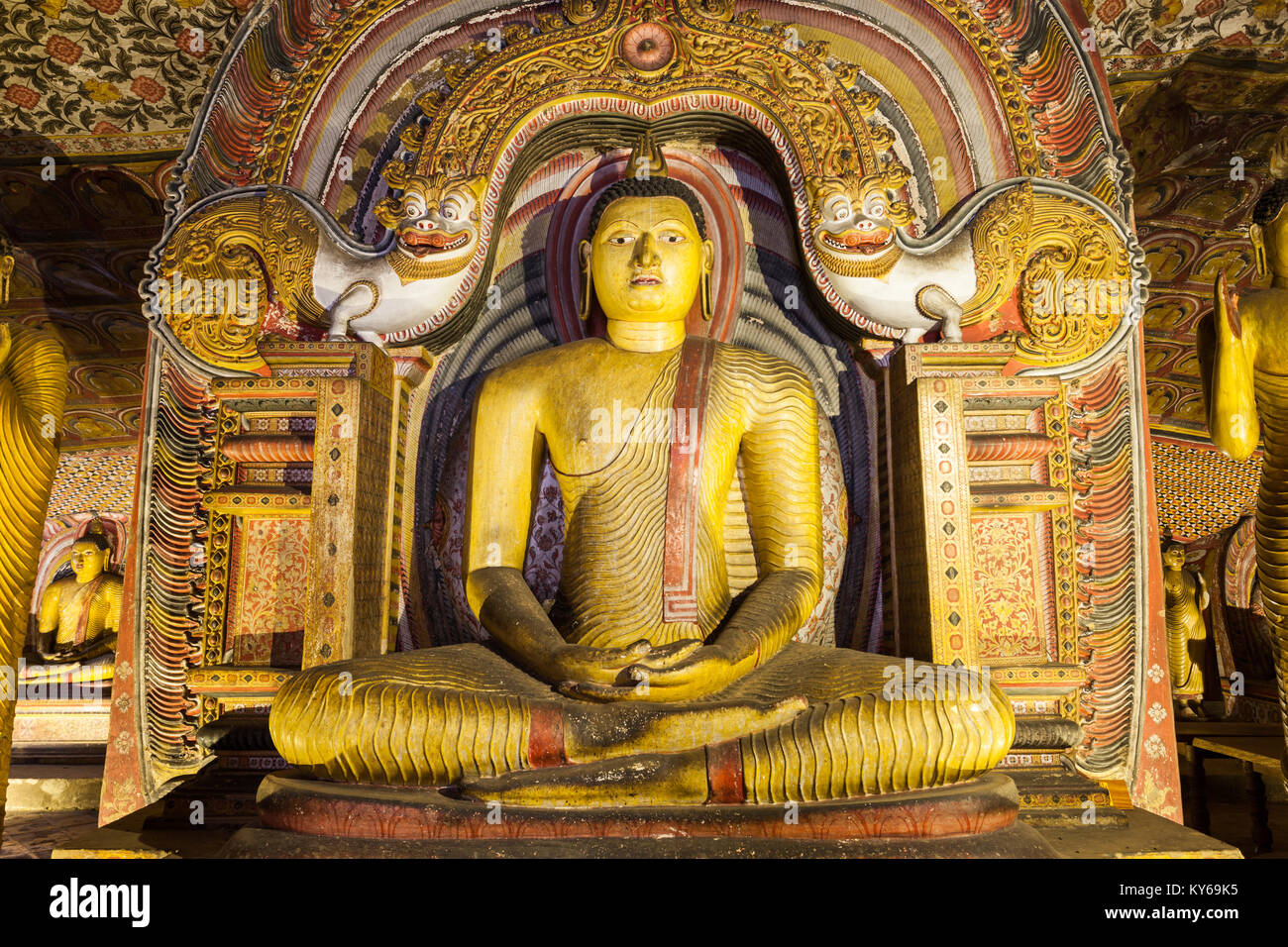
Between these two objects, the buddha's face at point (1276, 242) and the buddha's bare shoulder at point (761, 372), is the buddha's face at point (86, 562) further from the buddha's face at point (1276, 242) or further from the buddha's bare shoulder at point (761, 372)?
the buddha's face at point (1276, 242)

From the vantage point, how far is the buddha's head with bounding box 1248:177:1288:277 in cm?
402

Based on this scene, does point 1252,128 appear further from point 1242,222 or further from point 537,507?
point 537,507

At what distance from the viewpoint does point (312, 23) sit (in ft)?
16.0

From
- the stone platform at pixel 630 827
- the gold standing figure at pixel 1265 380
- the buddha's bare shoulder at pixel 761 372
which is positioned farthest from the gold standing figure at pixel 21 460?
the gold standing figure at pixel 1265 380

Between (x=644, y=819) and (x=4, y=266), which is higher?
(x=4, y=266)

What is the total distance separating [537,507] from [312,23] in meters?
2.86

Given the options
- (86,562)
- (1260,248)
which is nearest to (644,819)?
(1260,248)

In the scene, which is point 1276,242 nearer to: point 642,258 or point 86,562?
point 642,258

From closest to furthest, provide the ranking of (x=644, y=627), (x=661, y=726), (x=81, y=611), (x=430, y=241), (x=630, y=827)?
1. (x=630, y=827)
2. (x=661, y=726)
3. (x=644, y=627)
4. (x=430, y=241)
5. (x=81, y=611)

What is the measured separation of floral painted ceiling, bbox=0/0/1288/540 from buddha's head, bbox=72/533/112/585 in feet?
10.4

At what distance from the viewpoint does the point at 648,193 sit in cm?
460

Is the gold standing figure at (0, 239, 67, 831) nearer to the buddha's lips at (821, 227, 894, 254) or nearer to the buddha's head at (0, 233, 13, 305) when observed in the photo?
the buddha's head at (0, 233, 13, 305)

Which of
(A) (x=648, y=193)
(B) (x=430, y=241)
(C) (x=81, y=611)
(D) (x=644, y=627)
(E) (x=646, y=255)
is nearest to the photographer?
(D) (x=644, y=627)

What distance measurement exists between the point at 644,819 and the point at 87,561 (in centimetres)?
879
